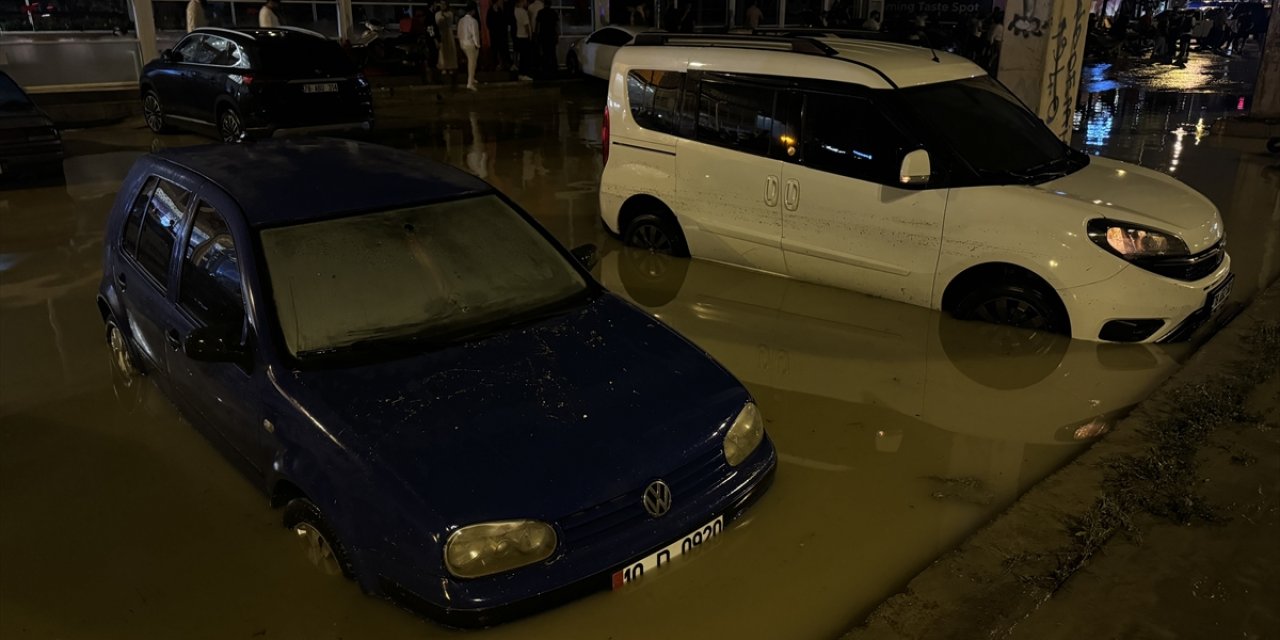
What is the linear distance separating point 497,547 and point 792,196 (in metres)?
4.26

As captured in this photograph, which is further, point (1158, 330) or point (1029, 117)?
point (1029, 117)

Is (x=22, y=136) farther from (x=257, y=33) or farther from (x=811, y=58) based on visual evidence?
(x=811, y=58)

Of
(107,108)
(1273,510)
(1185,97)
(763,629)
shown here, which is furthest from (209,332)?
(1185,97)

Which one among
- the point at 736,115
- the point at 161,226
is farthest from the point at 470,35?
the point at 161,226

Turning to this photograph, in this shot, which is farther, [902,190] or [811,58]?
[811,58]

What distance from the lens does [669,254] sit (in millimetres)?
7773

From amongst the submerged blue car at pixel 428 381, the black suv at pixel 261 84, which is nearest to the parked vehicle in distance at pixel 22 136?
the black suv at pixel 261 84

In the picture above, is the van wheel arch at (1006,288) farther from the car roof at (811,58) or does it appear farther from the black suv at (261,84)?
the black suv at (261,84)

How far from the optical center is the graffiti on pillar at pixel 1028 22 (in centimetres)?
981

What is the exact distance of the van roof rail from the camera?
21.4ft

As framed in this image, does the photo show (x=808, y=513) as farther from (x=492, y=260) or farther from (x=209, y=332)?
(x=209, y=332)

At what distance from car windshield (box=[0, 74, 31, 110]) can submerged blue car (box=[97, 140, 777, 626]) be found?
23.4 ft

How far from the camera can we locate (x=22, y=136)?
10047mm

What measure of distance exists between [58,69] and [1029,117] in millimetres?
16578
